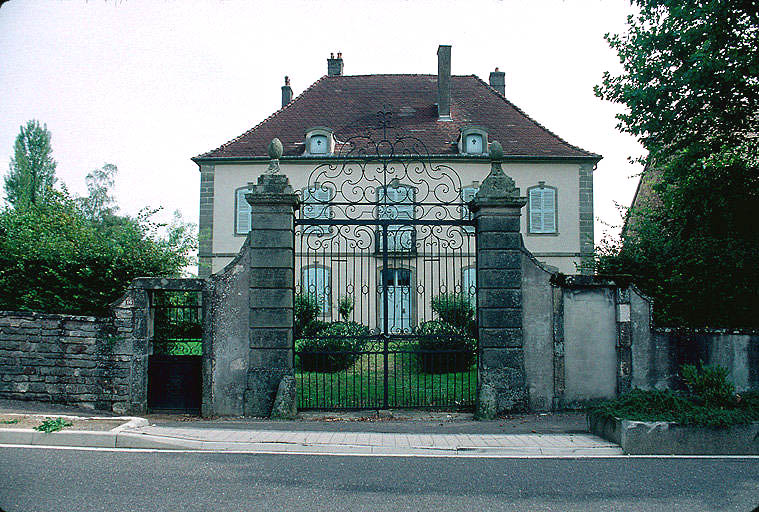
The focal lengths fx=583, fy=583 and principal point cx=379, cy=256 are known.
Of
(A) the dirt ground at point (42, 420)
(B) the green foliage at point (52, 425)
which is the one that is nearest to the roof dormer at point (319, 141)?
(A) the dirt ground at point (42, 420)

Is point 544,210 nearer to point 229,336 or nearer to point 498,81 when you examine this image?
point 498,81

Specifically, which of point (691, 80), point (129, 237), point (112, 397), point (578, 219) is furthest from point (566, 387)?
point (578, 219)

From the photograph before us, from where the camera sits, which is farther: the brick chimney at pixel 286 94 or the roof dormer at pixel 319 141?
the brick chimney at pixel 286 94

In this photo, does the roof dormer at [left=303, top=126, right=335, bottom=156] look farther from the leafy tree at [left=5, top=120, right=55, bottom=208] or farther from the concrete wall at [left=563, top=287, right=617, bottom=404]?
the leafy tree at [left=5, top=120, right=55, bottom=208]

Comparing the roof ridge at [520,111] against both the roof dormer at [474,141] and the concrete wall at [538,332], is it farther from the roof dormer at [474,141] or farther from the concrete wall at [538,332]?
the concrete wall at [538,332]

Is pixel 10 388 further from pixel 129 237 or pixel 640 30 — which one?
pixel 640 30

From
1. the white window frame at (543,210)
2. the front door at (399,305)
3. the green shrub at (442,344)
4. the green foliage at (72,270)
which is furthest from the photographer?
the white window frame at (543,210)

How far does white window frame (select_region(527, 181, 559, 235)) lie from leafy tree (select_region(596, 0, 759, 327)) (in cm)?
1057

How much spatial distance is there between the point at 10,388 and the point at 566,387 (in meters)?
8.63

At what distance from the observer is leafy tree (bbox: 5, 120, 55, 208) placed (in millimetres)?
38781

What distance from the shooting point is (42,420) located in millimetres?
7430

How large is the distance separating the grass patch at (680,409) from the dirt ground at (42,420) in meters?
6.31

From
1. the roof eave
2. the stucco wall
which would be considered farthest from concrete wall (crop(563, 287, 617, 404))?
the stucco wall

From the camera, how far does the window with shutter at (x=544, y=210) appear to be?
76.4 feet
